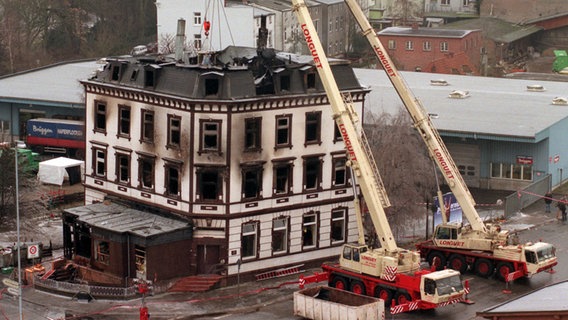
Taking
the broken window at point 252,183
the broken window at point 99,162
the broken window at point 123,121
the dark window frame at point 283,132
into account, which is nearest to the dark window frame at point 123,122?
the broken window at point 123,121

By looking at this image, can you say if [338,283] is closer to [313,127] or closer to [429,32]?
[313,127]

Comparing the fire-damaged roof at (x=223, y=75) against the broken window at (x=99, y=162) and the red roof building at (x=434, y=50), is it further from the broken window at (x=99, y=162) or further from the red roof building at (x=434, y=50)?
the red roof building at (x=434, y=50)

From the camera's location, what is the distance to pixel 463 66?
119 metres

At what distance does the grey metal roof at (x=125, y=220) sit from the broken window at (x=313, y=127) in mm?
7051

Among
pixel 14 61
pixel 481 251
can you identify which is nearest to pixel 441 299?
pixel 481 251

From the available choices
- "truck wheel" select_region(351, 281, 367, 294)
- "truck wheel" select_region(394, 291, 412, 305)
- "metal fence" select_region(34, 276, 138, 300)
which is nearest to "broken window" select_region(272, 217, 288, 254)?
"truck wheel" select_region(351, 281, 367, 294)

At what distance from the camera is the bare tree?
6519 cm

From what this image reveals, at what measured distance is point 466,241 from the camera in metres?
58.8

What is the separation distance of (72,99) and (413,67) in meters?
41.0

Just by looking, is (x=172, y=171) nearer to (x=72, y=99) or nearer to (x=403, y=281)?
(x=403, y=281)

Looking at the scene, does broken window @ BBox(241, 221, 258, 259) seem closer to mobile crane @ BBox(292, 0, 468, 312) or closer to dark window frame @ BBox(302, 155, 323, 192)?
dark window frame @ BBox(302, 155, 323, 192)

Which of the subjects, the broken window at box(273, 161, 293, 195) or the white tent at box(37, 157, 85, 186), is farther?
the white tent at box(37, 157, 85, 186)

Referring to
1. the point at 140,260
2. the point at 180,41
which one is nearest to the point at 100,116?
the point at 180,41

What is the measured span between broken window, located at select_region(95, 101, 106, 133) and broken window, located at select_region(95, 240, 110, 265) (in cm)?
603
